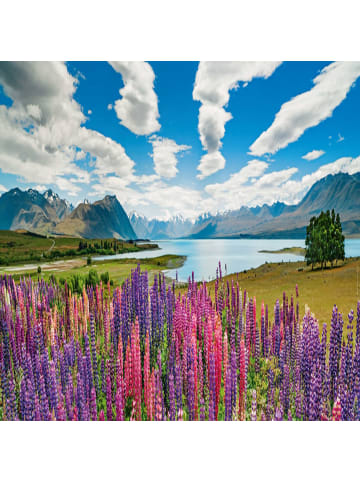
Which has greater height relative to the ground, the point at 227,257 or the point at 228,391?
the point at 227,257

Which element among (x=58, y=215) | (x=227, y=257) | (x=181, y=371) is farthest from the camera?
(x=58, y=215)

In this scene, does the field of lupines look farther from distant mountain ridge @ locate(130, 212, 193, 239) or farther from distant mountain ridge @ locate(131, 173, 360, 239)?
distant mountain ridge @ locate(130, 212, 193, 239)

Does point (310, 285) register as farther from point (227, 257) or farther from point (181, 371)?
point (181, 371)

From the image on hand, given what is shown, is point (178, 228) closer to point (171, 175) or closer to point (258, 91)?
point (171, 175)

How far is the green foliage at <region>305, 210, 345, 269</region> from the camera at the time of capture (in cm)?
604

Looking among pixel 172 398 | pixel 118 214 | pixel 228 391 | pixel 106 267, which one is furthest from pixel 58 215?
pixel 228 391

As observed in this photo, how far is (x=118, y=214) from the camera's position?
7.89m

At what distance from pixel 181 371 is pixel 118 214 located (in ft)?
19.8

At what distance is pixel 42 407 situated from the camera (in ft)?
8.18

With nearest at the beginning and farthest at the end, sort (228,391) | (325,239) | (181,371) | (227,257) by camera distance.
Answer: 1. (228,391)
2. (181,371)
3. (325,239)
4. (227,257)

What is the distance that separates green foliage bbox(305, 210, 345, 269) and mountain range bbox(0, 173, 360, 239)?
→ 208mm

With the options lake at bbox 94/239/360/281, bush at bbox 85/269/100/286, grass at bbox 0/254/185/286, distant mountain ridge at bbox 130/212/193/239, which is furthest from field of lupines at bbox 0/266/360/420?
distant mountain ridge at bbox 130/212/193/239

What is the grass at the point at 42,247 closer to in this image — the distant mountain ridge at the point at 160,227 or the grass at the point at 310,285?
the distant mountain ridge at the point at 160,227

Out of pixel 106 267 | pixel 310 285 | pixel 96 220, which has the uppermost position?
pixel 96 220
